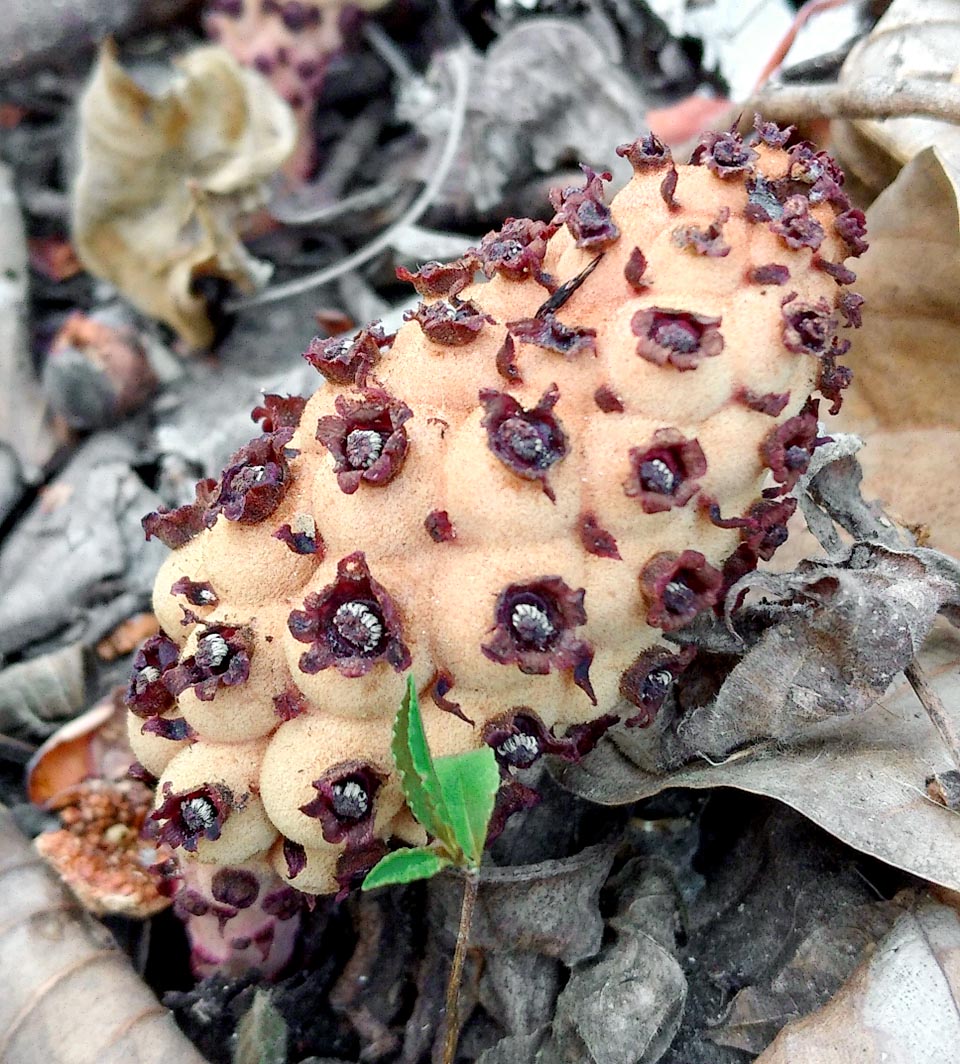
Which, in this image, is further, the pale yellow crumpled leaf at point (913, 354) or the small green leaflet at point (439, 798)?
the pale yellow crumpled leaf at point (913, 354)

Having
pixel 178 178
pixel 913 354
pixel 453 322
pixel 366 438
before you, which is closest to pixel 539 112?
pixel 178 178

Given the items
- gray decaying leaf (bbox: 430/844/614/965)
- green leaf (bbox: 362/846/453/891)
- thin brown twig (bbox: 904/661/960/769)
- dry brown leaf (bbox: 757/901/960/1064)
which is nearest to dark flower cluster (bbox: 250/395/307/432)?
green leaf (bbox: 362/846/453/891)

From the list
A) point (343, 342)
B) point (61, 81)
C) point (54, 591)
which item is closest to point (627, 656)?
point (343, 342)

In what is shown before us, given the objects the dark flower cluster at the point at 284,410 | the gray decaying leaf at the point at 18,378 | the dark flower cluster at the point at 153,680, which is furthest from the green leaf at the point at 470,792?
the gray decaying leaf at the point at 18,378

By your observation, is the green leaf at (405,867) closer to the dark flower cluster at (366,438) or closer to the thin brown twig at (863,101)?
the dark flower cluster at (366,438)

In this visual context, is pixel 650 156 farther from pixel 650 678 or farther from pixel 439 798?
pixel 439 798

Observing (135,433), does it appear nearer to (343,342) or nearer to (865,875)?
(343,342)
